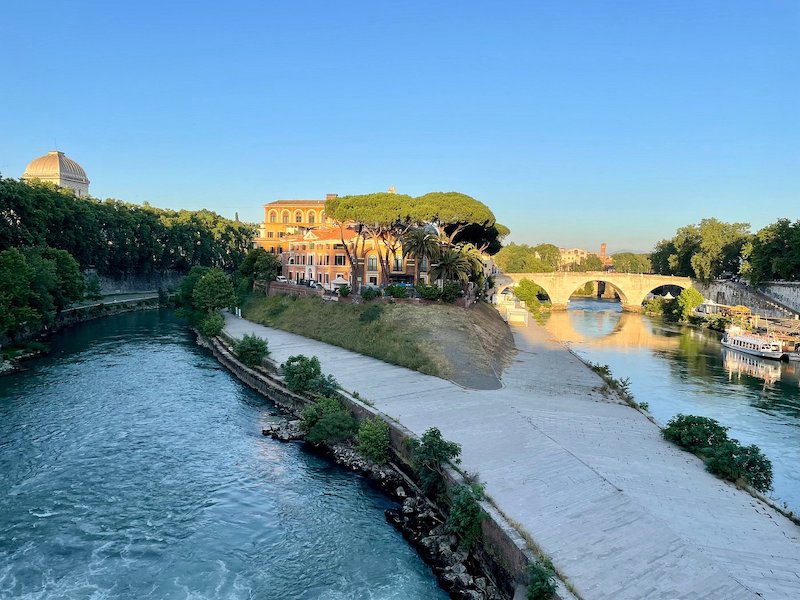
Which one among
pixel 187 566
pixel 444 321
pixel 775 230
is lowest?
pixel 187 566

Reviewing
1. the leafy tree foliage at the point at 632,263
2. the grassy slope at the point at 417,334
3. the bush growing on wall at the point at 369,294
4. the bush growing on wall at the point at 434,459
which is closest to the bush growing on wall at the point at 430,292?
the grassy slope at the point at 417,334

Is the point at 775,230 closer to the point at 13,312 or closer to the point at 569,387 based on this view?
the point at 569,387

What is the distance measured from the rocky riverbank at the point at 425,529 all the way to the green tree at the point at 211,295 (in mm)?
37547

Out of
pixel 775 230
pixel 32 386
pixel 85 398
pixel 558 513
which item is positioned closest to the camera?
pixel 558 513

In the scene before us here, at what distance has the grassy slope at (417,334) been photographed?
33.1 meters

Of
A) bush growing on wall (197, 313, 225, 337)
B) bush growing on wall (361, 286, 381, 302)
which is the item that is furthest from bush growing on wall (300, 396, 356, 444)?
bush growing on wall (197, 313, 225, 337)

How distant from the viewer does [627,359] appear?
49.8 metres

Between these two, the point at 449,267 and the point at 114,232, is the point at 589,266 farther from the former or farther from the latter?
the point at 449,267

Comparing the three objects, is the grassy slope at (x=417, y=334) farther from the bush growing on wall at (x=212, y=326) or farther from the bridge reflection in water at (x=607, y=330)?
the bridge reflection in water at (x=607, y=330)

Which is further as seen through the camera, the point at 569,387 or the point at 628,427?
the point at 569,387

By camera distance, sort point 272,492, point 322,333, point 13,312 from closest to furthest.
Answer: point 272,492
point 13,312
point 322,333

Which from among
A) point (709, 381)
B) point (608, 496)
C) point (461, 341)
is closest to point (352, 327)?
point (461, 341)

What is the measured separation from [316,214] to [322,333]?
63.9m

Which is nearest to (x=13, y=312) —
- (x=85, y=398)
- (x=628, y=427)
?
(x=85, y=398)
